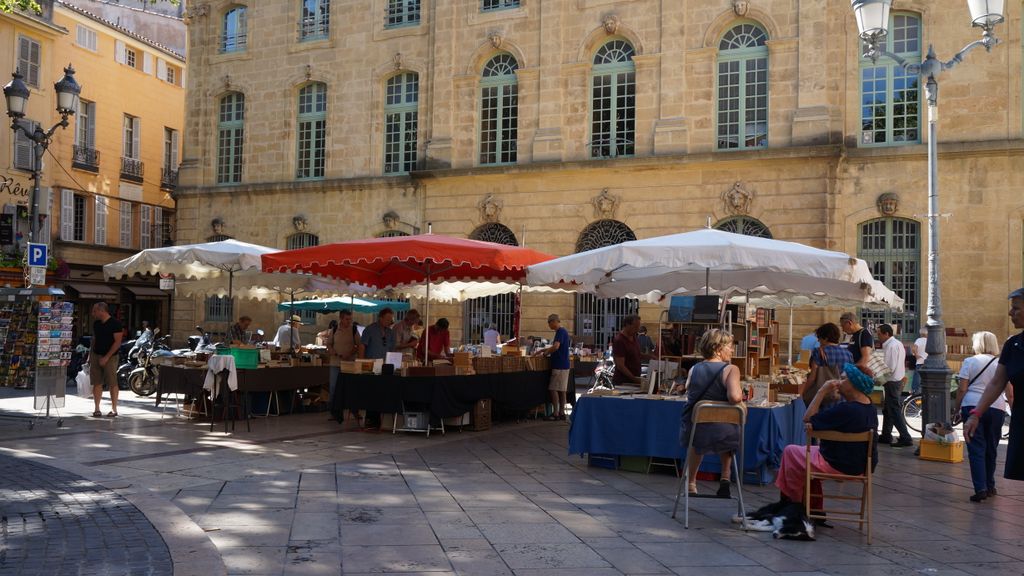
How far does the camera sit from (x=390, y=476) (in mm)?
9180

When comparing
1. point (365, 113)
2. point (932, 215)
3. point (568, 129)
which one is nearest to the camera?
point (932, 215)

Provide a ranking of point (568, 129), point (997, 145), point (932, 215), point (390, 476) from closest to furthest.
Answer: point (390, 476) → point (932, 215) → point (997, 145) → point (568, 129)

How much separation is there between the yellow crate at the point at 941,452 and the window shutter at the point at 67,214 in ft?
96.9

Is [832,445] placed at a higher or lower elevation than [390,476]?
higher

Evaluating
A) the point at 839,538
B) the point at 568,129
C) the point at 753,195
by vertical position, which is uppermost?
the point at 568,129

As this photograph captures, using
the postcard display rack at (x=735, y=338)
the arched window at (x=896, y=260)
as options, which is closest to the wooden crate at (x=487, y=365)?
the postcard display rack at (x=735, y=338)

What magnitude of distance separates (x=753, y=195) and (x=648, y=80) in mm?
3936

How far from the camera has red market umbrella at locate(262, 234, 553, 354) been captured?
12108mm

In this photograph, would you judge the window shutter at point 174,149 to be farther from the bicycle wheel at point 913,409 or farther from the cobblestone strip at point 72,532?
the cobblestone strip at point 72,532

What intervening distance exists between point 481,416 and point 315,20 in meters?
18.3

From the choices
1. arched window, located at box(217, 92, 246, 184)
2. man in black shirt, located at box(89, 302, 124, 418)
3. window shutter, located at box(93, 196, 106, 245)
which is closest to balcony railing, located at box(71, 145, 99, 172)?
window shutter, located at box(93, 196, 106, 245)

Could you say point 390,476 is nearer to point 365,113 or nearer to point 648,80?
point 648,80

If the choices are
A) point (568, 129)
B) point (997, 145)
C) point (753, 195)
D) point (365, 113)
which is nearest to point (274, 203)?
point (365, 113)

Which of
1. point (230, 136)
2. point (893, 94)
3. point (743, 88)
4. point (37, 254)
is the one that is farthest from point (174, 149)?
point (893, 94)
